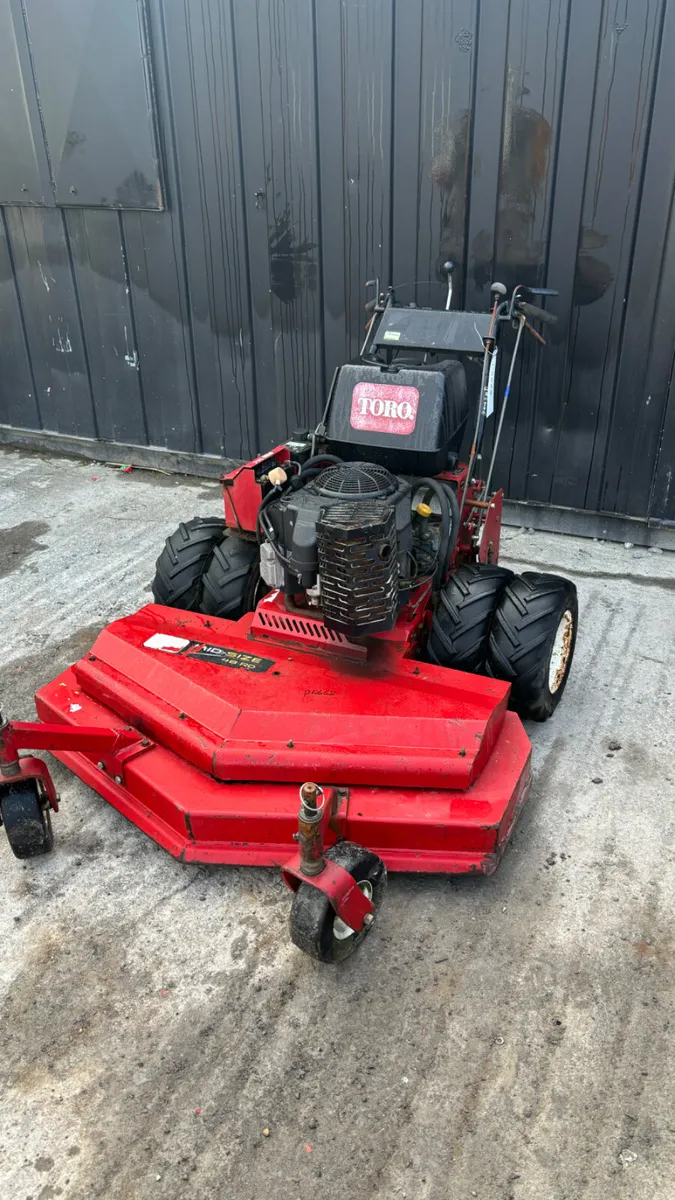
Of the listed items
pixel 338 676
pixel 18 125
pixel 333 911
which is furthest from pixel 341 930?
pixel 18 125

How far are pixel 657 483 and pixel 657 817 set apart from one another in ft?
9.02

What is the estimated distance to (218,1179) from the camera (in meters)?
2.08

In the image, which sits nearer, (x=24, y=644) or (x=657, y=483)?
(x=24, y=644)

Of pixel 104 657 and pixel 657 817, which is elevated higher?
pixel 104 657

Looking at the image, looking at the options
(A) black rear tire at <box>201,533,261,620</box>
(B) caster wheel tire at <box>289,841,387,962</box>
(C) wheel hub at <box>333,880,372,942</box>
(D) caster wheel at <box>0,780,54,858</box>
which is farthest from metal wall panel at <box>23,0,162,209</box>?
(C) wheel hub at <box>333,880,372,942</box>

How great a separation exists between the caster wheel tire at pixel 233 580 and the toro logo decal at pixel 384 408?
73 cm

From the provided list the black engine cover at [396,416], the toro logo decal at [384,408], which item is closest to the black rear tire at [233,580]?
the black engine cover at [396,416]

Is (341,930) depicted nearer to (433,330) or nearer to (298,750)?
(298,750)

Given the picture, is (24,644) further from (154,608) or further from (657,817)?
(657,817)

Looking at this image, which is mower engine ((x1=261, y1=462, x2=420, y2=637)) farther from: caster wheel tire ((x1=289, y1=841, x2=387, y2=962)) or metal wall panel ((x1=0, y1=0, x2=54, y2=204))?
metal wall panel ((x1=0, y1=0, x2=54, y2=204))

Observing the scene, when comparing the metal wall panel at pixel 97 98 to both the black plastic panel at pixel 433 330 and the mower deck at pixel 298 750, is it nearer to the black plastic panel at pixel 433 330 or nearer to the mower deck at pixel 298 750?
the black plastic panel at pixel 433 330

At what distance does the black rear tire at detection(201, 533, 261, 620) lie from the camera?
147 inches

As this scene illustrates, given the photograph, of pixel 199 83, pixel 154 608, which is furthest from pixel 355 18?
pixel 154 608

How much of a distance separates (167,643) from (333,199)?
344cm
